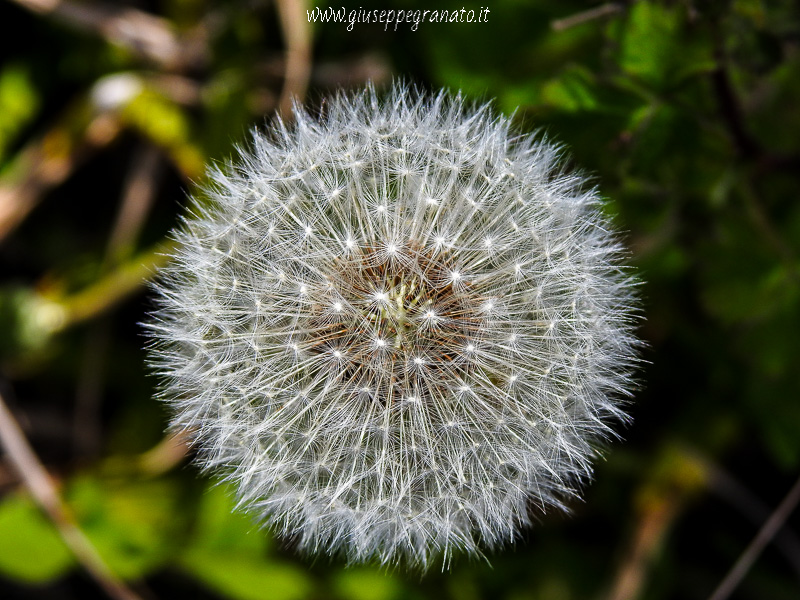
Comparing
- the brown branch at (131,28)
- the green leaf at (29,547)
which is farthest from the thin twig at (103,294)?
the brown branch at (131,28)

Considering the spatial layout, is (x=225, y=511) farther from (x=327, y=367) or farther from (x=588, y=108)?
(x=588, y=108)

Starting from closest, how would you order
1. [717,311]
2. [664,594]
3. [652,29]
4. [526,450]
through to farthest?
[526,450] < [652,29] < [717,311] < [664,594]

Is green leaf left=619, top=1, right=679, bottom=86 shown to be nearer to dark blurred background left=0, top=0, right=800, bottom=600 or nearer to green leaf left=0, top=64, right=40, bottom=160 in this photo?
dark blurred background left=0, top=0, right=800, bottom=600

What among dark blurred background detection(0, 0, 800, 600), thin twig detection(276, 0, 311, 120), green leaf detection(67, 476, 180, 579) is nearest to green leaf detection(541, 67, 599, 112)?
dark blurred background detection(0, 0, 800, 600)

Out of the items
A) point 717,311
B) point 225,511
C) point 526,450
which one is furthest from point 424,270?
point 225,511

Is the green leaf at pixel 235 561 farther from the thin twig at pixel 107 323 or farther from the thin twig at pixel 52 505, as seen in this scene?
the thin twig at pixel 107 323

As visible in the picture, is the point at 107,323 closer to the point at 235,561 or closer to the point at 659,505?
the point at 235,561
